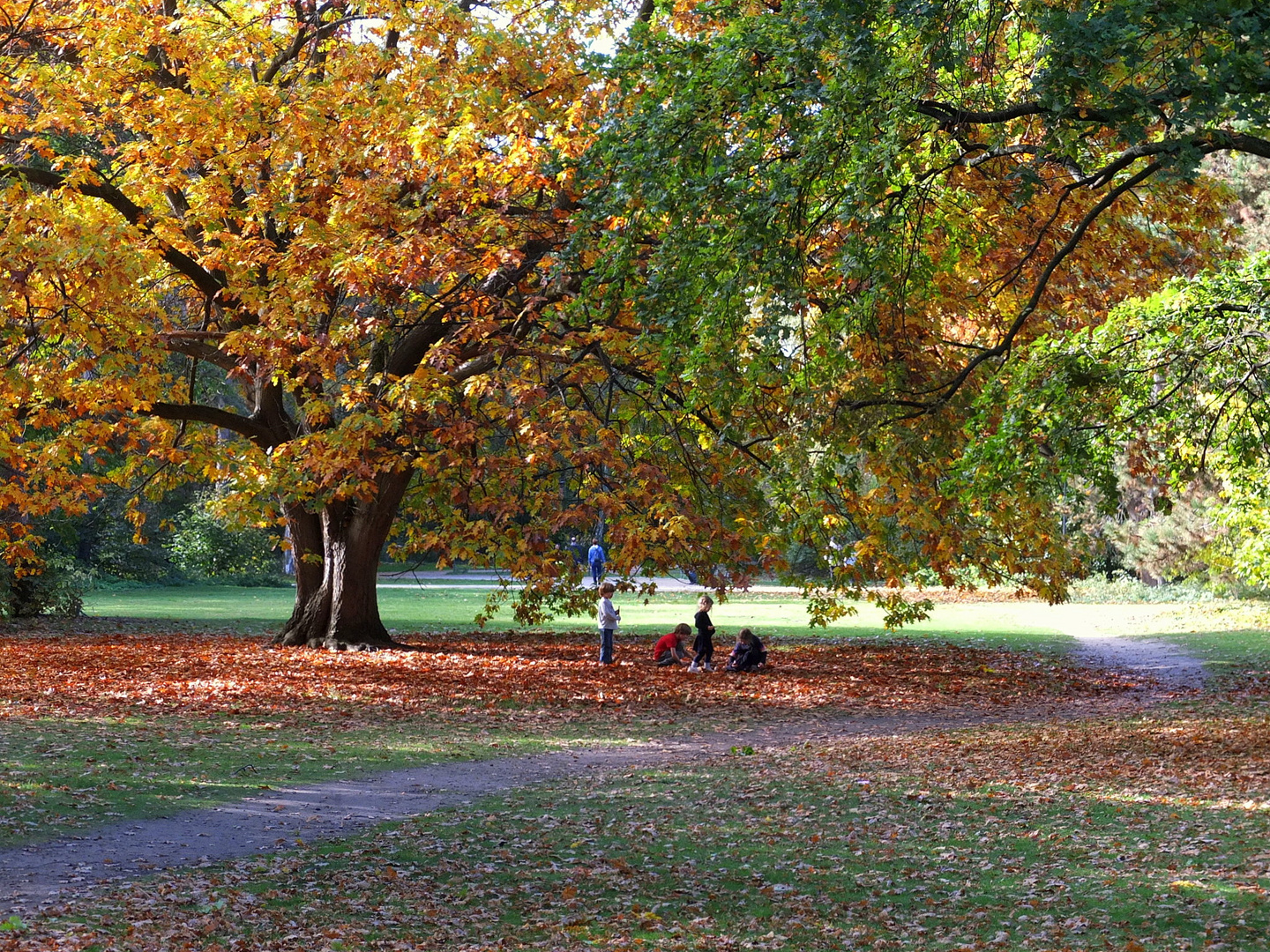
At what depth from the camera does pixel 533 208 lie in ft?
54.5

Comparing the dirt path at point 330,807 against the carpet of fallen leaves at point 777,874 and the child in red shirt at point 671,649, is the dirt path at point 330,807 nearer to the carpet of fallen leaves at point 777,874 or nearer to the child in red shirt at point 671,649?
the carpet of fallen leaves at point 777,874

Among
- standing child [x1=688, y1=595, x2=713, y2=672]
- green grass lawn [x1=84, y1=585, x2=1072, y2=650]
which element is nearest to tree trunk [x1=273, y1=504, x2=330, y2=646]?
green grass lawn [x1=84, y1=585, x2=1072, y2=650]

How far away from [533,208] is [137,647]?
424 inches

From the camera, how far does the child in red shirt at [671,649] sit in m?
20.5

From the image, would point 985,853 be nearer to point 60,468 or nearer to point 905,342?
point 905,342

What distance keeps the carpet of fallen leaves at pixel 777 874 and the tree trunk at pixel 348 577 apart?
10622 millimetres

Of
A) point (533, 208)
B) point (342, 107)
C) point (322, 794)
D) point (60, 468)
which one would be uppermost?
point (342, 107)

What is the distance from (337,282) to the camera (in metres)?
16.1

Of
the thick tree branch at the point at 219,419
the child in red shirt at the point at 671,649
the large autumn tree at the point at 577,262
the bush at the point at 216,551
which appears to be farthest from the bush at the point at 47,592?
the child in red shirt at the point at 671,649

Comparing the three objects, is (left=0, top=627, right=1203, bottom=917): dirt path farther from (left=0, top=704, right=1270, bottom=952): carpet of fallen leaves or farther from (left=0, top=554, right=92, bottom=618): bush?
(left=0, top=554, right=92, bottom=618): bush

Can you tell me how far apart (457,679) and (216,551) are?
29621 mm

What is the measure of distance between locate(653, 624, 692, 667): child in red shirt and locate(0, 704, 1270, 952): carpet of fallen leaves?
8.79 m

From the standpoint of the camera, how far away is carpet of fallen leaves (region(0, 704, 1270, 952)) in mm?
6516

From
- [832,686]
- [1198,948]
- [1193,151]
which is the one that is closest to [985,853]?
[1198,948]
